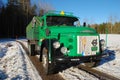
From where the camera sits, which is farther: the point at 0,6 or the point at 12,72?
the point at 0,6

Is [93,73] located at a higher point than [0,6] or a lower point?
lower

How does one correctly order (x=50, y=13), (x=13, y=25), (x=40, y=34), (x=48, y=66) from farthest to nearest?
(x=13, y=25) → (x=40, y=34) → (x=50, y=13) → (x=48, y=66)

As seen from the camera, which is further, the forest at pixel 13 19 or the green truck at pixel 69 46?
the forest at pixel 13 19

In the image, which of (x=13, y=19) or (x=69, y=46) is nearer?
(x=69, y=46)

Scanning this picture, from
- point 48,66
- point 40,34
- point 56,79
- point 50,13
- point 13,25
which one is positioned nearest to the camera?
point 56,79

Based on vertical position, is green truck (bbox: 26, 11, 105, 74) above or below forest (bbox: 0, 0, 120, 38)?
below

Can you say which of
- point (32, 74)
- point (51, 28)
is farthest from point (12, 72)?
point (51, 28)

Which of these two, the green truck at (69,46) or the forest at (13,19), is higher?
the forest at (13,19)

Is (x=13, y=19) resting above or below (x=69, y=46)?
above

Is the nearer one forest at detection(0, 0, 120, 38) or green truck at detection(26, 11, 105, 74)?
green truck at detection(26, 11, 105, 74)

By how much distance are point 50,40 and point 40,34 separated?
2739mm

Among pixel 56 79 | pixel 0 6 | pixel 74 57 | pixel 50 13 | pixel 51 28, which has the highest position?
pixel 0 6

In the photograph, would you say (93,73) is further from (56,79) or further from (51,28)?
(51,28)

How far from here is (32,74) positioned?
936cm
